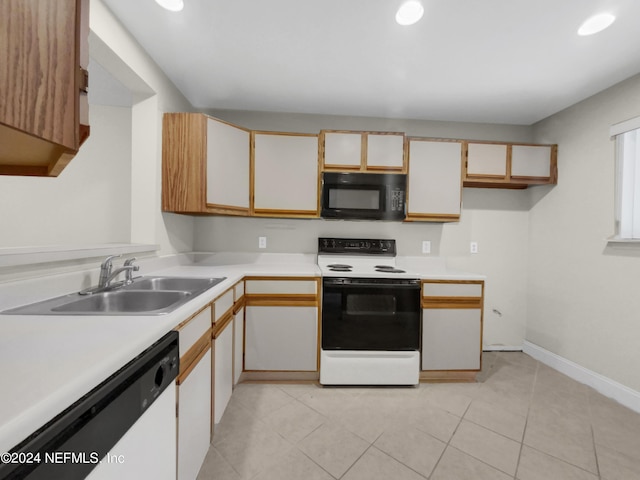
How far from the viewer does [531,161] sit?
→ 8.36ft

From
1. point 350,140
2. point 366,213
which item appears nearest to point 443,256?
point 366,213

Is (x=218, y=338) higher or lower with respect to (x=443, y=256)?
lower

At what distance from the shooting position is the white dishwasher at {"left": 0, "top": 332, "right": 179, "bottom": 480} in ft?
1.38

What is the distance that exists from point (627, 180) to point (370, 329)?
2214mm

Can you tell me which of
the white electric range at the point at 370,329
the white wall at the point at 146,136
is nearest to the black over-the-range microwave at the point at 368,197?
the white electric range at the point at 370,329

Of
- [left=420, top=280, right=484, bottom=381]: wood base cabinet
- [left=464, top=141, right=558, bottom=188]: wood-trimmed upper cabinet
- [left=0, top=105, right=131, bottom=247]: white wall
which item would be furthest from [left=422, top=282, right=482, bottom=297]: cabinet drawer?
[left=0, top=105, right=131, bottom=247]: white wall

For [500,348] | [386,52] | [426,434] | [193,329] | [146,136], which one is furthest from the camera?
[500,348]

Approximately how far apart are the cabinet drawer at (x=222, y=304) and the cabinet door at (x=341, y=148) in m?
1.36

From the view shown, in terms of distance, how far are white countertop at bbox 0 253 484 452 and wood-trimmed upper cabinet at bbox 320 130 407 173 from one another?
5.51 feet

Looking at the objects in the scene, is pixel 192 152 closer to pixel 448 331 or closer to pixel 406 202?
pixel 406 202

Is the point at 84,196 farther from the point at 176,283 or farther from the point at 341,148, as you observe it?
the point at 341,148

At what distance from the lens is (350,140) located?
2.36m

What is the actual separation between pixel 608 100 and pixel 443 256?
1.73m

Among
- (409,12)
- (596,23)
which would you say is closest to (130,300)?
(409,12)
